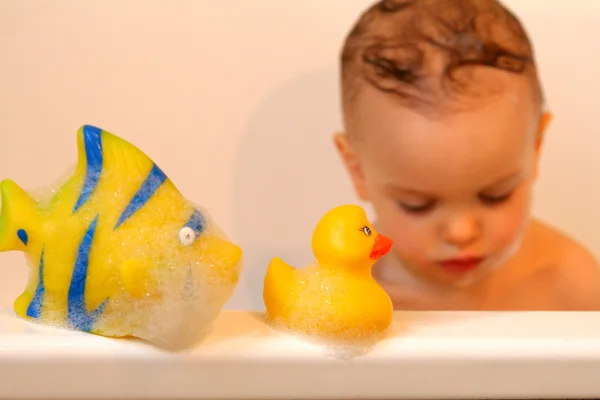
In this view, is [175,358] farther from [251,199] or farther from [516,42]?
[251,199]

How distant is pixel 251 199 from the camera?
51.6 inches

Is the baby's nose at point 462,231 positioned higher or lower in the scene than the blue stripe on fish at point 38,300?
lower

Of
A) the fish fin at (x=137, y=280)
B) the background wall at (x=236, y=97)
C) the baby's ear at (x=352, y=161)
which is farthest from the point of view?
the background wall at (x=236, y=97)

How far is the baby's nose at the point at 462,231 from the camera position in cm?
87

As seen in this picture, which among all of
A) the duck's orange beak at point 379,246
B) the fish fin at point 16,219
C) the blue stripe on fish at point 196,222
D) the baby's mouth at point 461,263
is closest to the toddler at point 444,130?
the baby's mouth at point 461,263

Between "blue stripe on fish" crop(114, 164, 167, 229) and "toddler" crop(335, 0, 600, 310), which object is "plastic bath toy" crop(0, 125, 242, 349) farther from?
"toddler" crop(335, 0, 600, 310)

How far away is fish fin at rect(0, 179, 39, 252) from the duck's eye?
14cm

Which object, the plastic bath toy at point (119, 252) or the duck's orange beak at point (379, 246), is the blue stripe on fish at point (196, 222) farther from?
the duck's orange beak at point (379, 246)

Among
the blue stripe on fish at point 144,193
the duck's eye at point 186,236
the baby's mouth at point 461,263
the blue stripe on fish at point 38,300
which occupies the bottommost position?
the baby's mouth at point 461,263

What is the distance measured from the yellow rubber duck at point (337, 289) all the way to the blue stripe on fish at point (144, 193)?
0.48 ft

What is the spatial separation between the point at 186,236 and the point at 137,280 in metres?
0.06

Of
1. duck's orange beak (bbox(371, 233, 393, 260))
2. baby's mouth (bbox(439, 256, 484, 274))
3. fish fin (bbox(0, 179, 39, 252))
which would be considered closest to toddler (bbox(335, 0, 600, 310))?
baby's mouth (bbox(439, 256, 484, 274))

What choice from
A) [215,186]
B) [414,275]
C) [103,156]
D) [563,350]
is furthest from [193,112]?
[563,350]

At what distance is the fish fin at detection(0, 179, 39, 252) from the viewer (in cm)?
59
